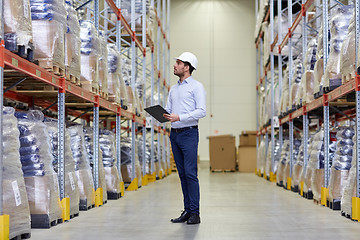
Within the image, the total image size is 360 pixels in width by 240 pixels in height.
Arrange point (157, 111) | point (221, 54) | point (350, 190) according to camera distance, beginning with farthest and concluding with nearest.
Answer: point (221, 54), point (350, 190), point (157, 111)

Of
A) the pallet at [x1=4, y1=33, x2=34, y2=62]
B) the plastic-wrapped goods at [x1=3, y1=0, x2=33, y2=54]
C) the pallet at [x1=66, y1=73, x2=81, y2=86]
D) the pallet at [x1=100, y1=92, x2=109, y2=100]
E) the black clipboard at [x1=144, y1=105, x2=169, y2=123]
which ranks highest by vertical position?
the plastic-wrapped goods at [x1=3, y1=0, x2=33, y2=54]

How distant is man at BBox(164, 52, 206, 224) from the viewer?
5195 mm

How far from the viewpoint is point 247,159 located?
1912 cm

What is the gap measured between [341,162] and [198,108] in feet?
7.70

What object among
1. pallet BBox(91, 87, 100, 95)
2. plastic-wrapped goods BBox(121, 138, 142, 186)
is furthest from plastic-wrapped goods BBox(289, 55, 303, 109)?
pallet BBox(91, 87, 100, 95)

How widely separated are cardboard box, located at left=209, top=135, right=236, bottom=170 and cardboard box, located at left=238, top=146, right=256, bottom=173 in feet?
0.89

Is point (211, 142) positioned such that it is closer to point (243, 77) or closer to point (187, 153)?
point (243, 77)

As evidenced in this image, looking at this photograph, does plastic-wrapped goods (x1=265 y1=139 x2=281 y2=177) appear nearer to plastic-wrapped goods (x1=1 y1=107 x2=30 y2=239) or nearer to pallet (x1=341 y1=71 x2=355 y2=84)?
pallet (x1=341 y1=71 x2=355 y2=84)

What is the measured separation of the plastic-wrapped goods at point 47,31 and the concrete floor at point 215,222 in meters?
1.78

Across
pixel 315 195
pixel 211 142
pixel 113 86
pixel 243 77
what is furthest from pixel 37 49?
pixel 243 77

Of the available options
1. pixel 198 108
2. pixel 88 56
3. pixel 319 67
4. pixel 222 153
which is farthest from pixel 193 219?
pixel 222 153

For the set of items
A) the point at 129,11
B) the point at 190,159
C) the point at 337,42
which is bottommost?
the point at 190,159

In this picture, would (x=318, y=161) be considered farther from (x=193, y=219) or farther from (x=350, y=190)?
(x=193, y=219)

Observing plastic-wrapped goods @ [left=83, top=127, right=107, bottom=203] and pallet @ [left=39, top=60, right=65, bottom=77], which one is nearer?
pallet @ [left=39, top=60, right=65, bottom=77]
